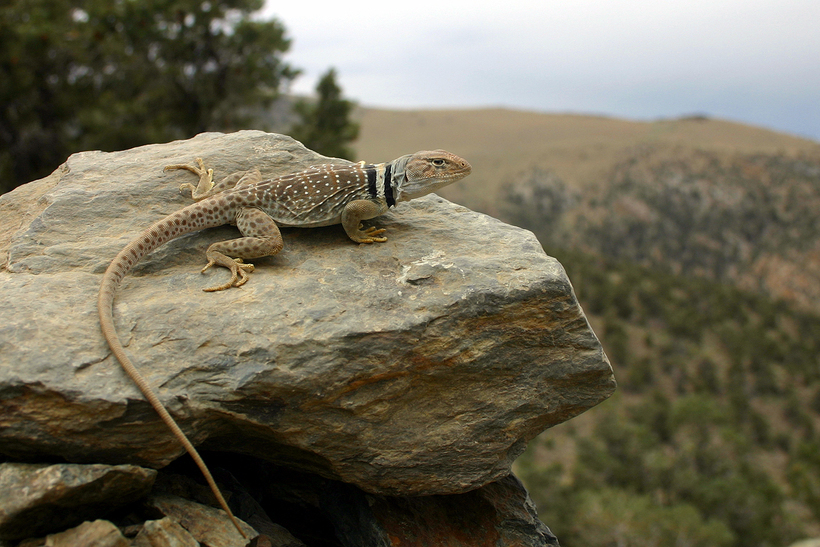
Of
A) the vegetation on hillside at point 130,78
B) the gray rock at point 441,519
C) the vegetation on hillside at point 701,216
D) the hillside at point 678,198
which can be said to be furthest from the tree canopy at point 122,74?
the vegetation on hillside at point 701,216

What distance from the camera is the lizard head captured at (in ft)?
17.3

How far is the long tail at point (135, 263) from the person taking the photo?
3730 millimetres

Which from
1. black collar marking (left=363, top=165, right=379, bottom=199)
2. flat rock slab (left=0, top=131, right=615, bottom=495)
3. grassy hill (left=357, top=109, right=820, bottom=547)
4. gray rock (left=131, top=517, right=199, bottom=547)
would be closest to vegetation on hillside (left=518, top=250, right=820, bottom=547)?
grassy hill (left=357, top=109, right=820, bottom=547)

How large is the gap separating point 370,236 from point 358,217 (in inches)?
8.9

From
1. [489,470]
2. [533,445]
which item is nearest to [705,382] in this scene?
[533,445]

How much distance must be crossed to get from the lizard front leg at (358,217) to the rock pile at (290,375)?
0.40 ft

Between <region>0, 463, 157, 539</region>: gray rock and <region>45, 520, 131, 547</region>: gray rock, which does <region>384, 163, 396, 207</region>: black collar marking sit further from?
<region>45, 520, 131, 547</region>: gray rock

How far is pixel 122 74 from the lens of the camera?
62.9 ft

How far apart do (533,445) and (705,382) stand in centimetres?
886

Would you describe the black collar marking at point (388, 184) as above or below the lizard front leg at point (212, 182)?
above

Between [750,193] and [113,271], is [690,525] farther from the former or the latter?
[750,193]

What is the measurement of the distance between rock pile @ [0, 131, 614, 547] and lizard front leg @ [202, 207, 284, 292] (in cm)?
13

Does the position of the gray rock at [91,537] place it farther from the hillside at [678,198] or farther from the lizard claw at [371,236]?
the hillside at [678,198]

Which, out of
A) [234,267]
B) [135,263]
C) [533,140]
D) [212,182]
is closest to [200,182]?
[212,182]
